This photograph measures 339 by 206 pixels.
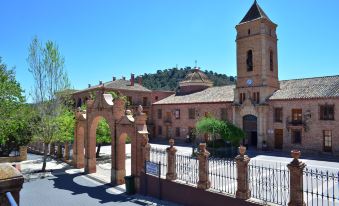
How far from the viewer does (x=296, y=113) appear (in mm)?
28719

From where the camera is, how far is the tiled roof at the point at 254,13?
3200 cm

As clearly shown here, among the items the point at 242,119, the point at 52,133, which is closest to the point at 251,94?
the point at 242,119

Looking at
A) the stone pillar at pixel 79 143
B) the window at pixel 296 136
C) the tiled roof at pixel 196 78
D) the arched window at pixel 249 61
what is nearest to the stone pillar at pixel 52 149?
the stone pillar at pixel 79 143

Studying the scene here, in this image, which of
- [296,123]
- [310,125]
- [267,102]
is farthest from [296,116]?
[267,102]

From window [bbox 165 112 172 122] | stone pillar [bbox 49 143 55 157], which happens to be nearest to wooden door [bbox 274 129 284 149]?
window [bbox 165 112 172 122]

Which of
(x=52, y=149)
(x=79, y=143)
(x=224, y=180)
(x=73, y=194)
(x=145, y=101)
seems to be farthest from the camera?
(x=145, y=101)

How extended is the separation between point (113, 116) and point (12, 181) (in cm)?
1413

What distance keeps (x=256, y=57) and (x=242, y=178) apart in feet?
77.2

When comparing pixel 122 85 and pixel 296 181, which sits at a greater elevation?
pixel 122 85

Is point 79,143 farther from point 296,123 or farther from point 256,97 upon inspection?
point 296,123

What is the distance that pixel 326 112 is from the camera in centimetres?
2656

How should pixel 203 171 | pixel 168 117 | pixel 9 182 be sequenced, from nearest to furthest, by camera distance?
pixel 9 182 → pixel 203 171 → pixel 168 117

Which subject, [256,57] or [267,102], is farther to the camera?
[256,57]

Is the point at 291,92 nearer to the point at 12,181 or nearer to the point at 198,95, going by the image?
the point at 198,95
